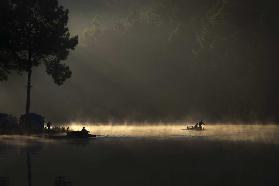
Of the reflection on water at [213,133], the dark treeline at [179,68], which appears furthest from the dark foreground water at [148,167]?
the dark treeline at [179,68]

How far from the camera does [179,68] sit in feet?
464

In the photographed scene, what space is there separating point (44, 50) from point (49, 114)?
6692 cm

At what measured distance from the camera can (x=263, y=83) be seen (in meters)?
116

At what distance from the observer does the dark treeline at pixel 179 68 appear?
114 metres

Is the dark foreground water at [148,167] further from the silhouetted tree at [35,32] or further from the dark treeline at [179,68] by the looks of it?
the dark treeline at [179,68]

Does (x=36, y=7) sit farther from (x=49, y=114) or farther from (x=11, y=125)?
(x=49, y=114)

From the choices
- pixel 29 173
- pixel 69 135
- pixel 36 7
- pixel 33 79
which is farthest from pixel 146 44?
pixel 29 173

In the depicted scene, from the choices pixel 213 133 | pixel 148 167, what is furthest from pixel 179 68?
pixel 148 167

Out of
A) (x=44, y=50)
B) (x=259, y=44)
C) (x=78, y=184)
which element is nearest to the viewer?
(x=78, y=184)

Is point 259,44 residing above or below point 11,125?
above

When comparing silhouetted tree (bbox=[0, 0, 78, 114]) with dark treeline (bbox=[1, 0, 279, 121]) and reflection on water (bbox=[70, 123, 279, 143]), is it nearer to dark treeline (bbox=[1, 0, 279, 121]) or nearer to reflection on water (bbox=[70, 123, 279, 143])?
reflection on water (bbox=[70, 123, 279, 143])

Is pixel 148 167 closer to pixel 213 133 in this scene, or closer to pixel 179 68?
pixel 213 133

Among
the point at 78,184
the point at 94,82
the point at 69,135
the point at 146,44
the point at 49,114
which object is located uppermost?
the point at 146,44

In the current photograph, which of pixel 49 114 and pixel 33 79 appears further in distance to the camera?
pixel 33 79
